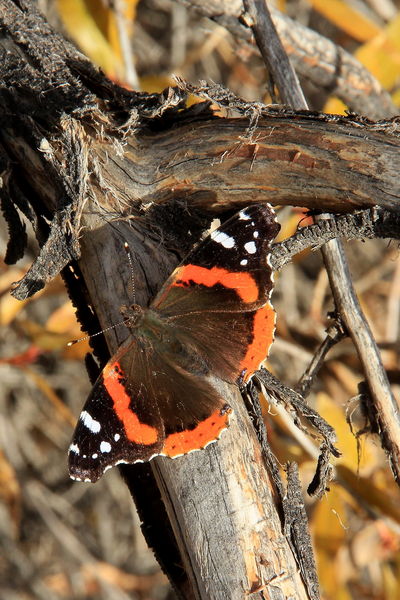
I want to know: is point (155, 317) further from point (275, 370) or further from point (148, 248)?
point (275, 370)

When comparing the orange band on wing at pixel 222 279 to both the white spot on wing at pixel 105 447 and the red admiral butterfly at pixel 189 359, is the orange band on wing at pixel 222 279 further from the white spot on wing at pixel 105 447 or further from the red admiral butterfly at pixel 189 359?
the white spot on wing at pixel 105 447

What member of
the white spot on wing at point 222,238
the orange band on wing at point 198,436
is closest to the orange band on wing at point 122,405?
the orange band on wing at point 198,436

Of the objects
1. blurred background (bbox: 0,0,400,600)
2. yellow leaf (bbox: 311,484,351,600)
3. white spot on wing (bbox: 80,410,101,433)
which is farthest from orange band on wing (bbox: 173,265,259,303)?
blurred background (bbox: 0,0,400,600)

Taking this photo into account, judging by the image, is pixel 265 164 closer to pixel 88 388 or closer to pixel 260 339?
pixel 260 339

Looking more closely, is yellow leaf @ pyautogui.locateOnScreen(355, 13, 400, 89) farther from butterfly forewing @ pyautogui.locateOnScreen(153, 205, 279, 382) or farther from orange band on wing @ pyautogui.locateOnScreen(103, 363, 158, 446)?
orange band on wing @ pyautogui.locateOnScreen(103, 363, 158, 446)

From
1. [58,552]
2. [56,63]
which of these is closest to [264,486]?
[56,63]

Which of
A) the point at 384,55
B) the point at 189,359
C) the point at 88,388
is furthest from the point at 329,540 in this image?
the point at 88,388
